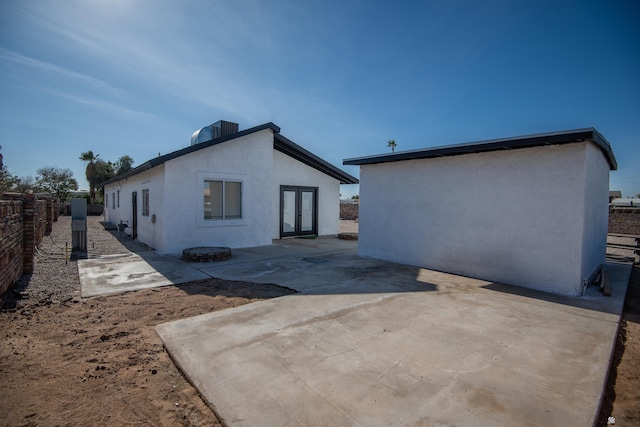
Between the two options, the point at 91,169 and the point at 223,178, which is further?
the point at 91,169

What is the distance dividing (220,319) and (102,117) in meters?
12.1

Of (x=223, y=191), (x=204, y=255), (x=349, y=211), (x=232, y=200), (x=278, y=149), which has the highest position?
(x=278, y=149)

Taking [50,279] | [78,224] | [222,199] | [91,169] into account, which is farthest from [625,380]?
[91,169]

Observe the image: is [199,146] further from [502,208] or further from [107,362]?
[502,208]

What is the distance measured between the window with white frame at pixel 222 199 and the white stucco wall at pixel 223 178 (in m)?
0.18

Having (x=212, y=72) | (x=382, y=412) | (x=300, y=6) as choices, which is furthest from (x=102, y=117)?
(x=382, y=412)

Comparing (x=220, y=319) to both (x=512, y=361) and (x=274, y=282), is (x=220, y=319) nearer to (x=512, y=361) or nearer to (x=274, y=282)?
(x=274, y=282)

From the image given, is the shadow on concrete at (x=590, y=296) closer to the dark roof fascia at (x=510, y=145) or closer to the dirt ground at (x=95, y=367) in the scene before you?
the dark roof fascia at (x=510, y=145)

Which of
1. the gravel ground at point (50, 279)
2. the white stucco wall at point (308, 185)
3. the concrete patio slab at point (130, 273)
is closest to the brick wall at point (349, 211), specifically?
the white stucco wall at point (308, 185)

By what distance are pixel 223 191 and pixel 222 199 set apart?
275mm

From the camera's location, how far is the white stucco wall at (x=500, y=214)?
18.3 ft

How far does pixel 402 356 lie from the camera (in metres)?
3.15

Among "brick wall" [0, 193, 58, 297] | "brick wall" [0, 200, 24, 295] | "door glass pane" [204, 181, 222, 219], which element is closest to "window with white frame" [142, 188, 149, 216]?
"door glass pane" [204, 181, 222, 219]

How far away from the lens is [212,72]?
9.15 metres
